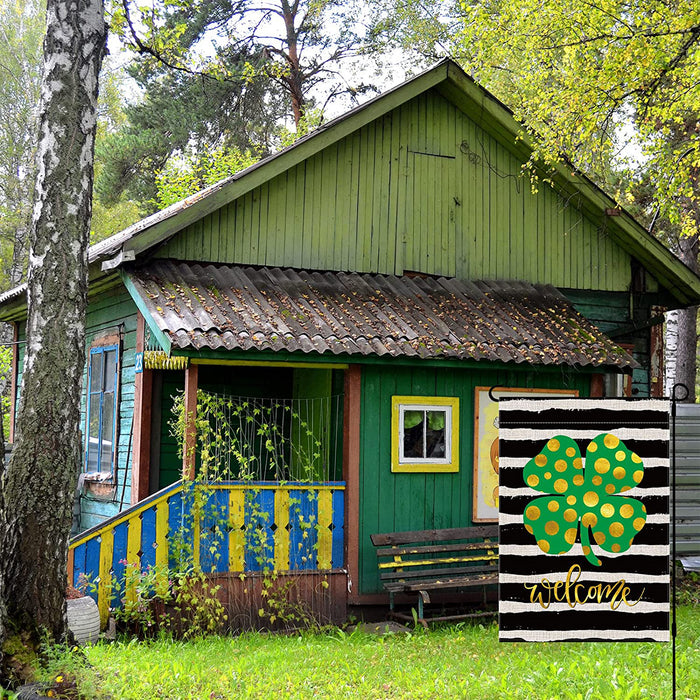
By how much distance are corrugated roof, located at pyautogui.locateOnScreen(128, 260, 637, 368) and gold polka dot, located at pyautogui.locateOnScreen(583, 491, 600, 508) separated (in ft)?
13.5

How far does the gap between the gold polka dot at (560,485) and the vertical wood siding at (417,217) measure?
6091 millimetres

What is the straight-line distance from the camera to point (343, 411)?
406 inches

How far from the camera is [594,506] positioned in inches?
213

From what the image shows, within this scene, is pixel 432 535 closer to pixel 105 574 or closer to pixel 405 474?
pixel 405 474

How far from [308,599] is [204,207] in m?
4.32

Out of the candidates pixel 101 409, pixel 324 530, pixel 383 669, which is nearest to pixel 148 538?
pixel 324 530

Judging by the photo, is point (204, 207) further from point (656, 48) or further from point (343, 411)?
point (656, 48)

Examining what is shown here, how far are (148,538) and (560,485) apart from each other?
4768 millimetres

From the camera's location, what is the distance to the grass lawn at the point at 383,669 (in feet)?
21.4

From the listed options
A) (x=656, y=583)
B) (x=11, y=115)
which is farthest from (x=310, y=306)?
(x=11, y=115)

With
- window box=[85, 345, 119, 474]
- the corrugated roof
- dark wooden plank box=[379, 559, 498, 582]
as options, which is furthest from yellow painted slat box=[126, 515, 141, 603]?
window box=[85, 345, 119, 474]

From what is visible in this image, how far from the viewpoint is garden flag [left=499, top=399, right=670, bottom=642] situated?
17.7ft

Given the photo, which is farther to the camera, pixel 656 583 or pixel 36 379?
pixel 36 379

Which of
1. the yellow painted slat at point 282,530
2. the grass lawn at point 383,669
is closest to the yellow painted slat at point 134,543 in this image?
the grass lawn at point 383,669
